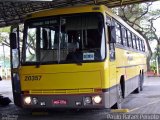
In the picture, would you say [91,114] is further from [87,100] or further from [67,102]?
[87,100]

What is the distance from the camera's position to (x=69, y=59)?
1073 centimetres

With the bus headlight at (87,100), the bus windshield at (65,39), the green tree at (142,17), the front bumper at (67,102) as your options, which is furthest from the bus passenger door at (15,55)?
the green tree at (142,17)

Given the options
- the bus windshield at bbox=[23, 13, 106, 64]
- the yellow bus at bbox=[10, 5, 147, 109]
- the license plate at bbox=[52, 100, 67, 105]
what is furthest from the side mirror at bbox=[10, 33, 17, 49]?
the license plate at bbox=[52, 100, 67, 105]

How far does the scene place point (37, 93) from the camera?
11.1 metres

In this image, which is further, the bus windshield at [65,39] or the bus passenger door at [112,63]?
the bus passenger door at [112,63]

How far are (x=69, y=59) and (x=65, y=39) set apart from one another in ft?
1.85

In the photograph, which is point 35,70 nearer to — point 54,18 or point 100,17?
point 54,18

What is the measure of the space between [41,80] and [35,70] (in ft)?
1.01

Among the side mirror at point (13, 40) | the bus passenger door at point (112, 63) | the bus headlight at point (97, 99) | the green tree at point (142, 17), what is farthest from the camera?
the green tree at point (142, 17)

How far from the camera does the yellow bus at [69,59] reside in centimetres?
1055

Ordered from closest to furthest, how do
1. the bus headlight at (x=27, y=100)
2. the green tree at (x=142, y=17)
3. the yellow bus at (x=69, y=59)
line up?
the yellow bus at (x=69, y=59), the bus headlight at (x=27, y=100), the green tree at (x=142, y=17)

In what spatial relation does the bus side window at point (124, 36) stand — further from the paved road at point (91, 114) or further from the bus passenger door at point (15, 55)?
the bus passenger door at point (15, 55)

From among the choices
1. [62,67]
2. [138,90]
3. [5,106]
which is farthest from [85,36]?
[138,90]

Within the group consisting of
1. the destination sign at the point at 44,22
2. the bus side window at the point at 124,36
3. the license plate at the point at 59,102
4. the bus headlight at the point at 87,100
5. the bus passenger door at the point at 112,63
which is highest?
the destination sign at the point at 44,22
